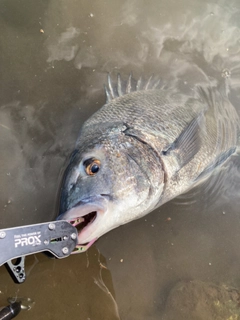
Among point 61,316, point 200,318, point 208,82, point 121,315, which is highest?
point 208,82

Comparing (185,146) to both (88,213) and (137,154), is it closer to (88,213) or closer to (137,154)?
(137,154)

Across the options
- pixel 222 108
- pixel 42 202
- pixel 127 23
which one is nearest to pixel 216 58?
pixel 222 108

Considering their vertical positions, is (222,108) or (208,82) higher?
(208,82)

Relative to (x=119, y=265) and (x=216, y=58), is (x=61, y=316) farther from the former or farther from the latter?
(x=216, y=58)

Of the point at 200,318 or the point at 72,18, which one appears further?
the point at 72,18

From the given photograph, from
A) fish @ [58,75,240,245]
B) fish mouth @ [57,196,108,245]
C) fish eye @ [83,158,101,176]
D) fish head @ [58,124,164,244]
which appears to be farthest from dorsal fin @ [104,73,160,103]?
fish mouth @ [57,196,108,245]

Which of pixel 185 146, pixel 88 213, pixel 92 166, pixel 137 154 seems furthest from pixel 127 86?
pixel 88 213

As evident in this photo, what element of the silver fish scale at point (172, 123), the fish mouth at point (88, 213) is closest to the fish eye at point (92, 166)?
the fish mouth at point (88, 213)

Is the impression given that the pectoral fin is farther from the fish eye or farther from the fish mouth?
the fish mouth

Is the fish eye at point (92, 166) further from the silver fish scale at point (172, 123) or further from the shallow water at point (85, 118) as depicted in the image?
the shallow water at point (85, 118)
